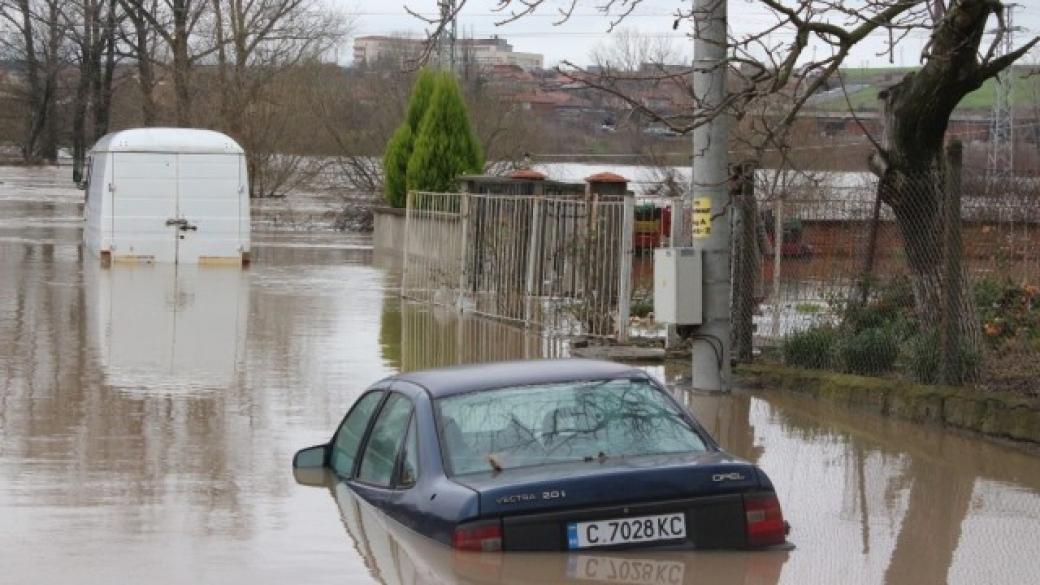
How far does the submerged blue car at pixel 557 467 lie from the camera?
8172mm

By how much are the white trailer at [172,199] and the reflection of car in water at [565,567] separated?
73.3ft

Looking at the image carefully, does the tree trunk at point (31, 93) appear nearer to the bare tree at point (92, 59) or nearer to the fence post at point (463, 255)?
the bare tree at point (92, 59)

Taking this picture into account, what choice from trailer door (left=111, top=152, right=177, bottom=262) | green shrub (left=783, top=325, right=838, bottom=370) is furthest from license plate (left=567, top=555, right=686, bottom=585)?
trailer door (left=111, top=152, right=177, bottom=262)

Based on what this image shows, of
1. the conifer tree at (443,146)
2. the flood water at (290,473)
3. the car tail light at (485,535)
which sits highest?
the conifer tree at (443,146)

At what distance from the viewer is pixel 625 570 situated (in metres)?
8.16

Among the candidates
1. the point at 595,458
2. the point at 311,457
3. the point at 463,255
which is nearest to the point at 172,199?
the point at 463,255

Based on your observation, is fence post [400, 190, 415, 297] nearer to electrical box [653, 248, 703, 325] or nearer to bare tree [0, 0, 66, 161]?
electrical box [653, 248, 703, 325]

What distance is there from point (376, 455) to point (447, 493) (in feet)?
4.79

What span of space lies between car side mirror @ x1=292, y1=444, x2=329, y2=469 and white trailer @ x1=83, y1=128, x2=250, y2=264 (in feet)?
66.2

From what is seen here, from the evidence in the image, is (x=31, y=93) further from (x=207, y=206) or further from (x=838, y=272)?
(x=838, y=272)

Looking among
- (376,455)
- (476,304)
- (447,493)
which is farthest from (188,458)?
(476,304)

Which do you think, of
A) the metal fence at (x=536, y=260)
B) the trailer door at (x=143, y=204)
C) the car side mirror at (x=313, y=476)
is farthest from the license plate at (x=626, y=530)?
the trailer door at (x=143, y=204)

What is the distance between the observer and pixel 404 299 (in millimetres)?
25516

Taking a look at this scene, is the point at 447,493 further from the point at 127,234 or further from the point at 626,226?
the point at 127,234
